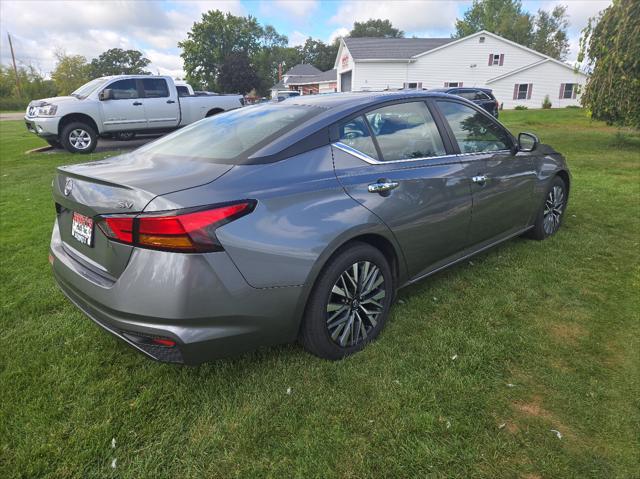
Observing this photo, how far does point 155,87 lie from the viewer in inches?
459

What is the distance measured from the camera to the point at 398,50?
120ft

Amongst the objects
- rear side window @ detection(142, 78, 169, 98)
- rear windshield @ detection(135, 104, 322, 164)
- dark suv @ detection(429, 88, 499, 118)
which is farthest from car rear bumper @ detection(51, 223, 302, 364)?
dark suv @ detection(429, 88, 499, 118)

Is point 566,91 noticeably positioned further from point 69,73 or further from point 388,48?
point 69,73

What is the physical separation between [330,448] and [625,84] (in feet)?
41.3

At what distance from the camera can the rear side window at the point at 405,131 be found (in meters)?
2.84

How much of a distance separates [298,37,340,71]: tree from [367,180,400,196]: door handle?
82859mm

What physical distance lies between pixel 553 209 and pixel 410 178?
2626mm

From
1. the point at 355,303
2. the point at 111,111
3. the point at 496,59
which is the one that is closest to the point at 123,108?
the point at 111,111

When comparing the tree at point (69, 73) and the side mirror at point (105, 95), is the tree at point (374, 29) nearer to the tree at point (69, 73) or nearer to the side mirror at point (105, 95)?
the tree at point (69, 73)

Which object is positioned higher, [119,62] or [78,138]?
[119,62]

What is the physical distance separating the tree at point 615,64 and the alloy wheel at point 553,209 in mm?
8314

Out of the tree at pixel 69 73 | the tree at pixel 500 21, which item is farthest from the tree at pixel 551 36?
the tree at pixel 69 73

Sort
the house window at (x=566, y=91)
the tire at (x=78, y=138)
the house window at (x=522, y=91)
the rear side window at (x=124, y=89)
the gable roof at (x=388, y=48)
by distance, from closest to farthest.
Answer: the tire at (x=78, y=138)
the rear side window at (x=124, y=89)
the gable roof at (x=388, y=48)
the house window at (x=566, y=91)
the house window at (x=522, y=91)

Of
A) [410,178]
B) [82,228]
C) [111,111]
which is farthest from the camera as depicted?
[111,111]
